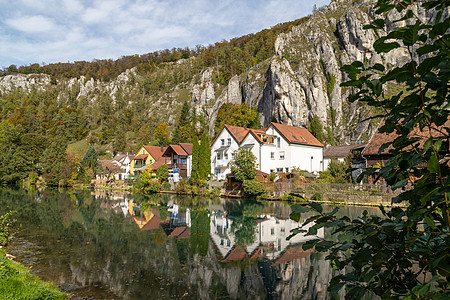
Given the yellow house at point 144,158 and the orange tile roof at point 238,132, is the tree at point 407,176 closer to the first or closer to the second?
the orange tile roof at point 238,132

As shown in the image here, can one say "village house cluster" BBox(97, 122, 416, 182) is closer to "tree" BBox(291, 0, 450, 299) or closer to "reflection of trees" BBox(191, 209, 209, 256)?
"reflection of trees" BBox(191, 209, 209, 256)

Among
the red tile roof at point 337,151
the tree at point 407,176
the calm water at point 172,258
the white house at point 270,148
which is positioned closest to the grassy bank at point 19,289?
the calm water at point 172,258

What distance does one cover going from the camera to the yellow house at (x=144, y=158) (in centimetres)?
6284

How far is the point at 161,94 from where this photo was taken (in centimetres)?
12462

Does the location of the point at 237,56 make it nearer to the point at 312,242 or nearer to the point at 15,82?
the point at 312,242

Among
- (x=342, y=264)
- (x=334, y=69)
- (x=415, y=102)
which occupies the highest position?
(x=334, y=69)

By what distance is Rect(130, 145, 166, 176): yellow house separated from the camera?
6284cm

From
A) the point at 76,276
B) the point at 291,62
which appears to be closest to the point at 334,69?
the point at 291,62

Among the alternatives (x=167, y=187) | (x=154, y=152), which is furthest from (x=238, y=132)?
(x=154, y=152)

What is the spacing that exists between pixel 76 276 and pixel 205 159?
107ft

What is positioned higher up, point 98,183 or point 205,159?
point 205,159

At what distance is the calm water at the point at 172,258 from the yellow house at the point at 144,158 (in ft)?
133

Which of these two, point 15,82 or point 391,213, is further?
point 15,82

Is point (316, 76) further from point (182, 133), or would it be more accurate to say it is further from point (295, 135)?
point (182, 133)
